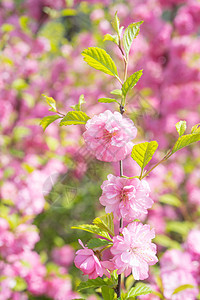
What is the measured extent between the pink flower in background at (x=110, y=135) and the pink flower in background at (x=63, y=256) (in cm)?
140

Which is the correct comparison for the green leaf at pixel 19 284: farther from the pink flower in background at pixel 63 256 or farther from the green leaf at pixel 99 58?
the green leaf at pixel 99 58

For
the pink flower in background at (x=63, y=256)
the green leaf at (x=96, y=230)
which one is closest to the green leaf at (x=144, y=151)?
the green leaf at (x=96, y=230)

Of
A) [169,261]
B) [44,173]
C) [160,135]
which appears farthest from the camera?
[160,135]

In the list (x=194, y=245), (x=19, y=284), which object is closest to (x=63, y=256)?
(x=19, y=284)

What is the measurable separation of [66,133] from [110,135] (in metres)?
1.56

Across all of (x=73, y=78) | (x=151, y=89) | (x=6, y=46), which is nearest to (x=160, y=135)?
(x=151, y=89)

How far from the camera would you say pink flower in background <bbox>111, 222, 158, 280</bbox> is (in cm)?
44

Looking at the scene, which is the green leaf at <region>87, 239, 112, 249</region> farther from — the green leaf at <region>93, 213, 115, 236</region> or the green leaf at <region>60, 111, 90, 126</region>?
the green leaf at <region>60, 111, 90, 126</region>

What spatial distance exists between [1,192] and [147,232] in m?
1.13

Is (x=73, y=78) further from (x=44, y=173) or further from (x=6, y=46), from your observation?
(x=44, y=173)

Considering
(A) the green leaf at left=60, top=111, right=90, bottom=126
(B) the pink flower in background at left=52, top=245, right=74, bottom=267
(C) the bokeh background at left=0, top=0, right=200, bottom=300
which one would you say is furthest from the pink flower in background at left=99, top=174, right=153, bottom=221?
(B) the pink flower in background at left=52, top=245, right=74, bottom=267

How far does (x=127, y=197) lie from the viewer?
1.50 feet

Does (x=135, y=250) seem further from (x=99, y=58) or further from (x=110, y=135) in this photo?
(x=99, y=58)

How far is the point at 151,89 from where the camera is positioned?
2311 mm
